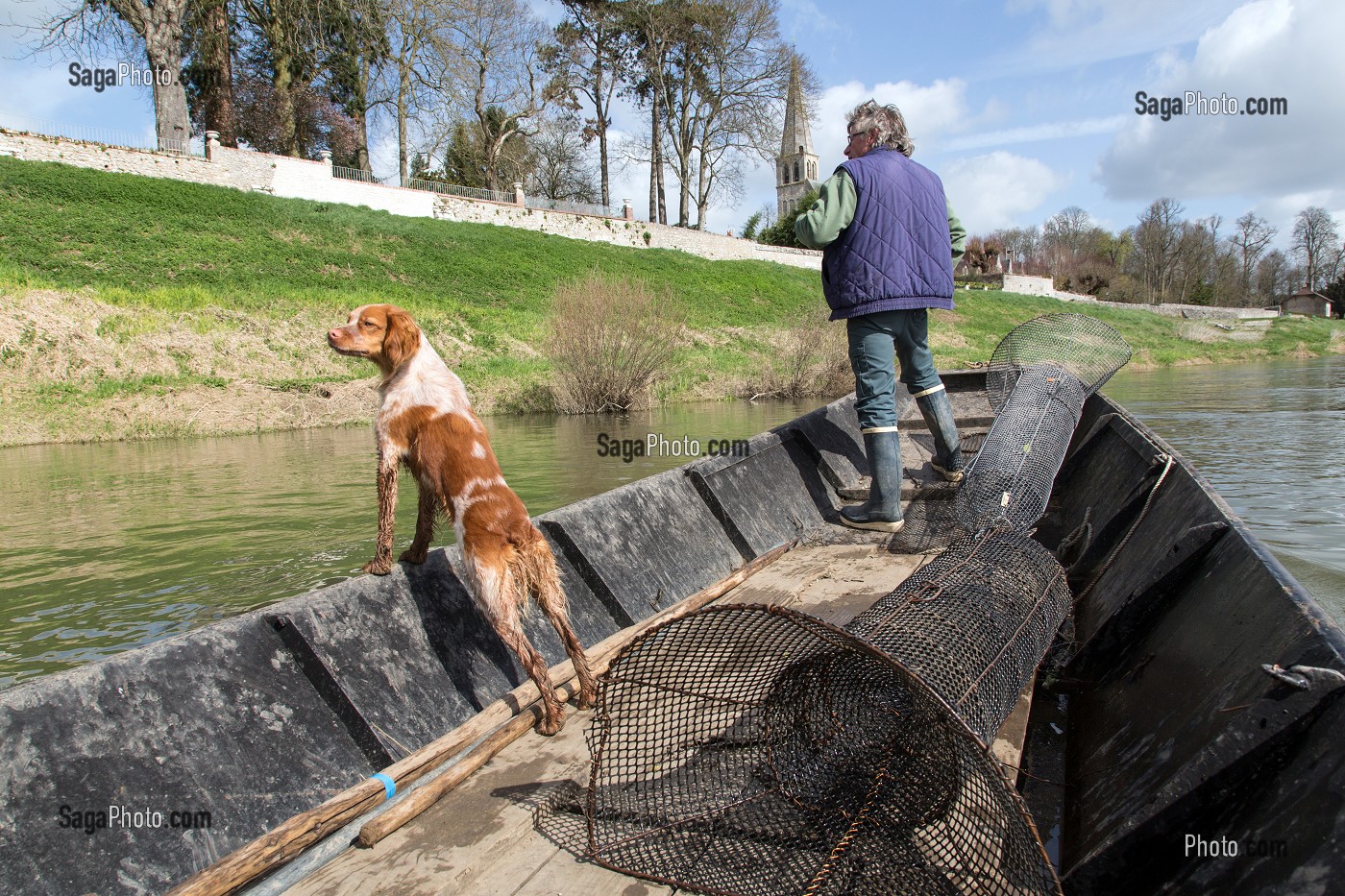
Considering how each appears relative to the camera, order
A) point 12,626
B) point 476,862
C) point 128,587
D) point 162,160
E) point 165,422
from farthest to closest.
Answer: point 162,160
point 165,422
point 128,587
point 12,626
point 476,862

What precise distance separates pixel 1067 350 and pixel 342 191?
39.3m

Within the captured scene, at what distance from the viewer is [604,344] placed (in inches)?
848

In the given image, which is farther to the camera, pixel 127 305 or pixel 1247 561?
pixel 127 305

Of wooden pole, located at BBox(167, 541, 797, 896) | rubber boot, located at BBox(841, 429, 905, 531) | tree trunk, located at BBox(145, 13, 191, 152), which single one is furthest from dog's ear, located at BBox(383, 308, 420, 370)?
tree trunk, located at BBox(145, 13, 191, 152)

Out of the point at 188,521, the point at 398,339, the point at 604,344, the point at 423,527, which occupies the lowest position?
the point at 188,521

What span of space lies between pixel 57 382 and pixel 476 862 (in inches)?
865

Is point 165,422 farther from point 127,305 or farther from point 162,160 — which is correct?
point 162,160

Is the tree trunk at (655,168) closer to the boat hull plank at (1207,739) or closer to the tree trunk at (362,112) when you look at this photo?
the tree trunk at (362,112)

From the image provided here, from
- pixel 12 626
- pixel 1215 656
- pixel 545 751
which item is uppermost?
pixel 1215 656

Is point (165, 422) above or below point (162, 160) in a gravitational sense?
below

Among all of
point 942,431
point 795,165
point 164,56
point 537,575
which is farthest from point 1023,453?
point 795,165

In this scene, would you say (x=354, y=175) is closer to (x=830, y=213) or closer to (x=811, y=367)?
(x=811, y=367)

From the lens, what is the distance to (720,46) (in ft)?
171

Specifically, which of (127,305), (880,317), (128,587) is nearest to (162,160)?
(127,305)
